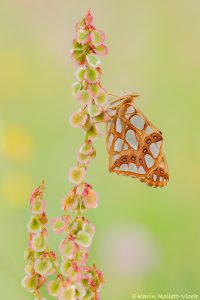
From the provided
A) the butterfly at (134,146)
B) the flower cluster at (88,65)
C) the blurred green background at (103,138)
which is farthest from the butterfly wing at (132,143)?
the blurred green background at (103,138)

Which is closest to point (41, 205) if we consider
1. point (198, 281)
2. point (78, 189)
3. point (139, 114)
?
point (78, 189)

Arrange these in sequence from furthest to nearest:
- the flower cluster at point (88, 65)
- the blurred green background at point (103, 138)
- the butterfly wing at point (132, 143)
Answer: the blurred green background at point (103, 138), the butterfly wing at point (132, 143), the flower cluster at point (88, 65)

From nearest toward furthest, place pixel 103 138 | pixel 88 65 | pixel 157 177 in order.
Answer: pixel 88 65, pixel 157 177, pixel 103 138

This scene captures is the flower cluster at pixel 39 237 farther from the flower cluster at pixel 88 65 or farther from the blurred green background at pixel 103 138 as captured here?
the blurred green background at pixel 103 138

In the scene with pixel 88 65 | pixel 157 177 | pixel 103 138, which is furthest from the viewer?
pixel 103 138

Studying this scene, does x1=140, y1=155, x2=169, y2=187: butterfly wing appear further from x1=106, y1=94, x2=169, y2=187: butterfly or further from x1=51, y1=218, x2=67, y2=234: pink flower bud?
x1=51, y1=218, x2=67, y2=234: pink flower bud

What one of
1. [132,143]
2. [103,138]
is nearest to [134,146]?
[132,143]

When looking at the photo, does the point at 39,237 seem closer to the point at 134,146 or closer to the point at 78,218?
the point at 78,218
